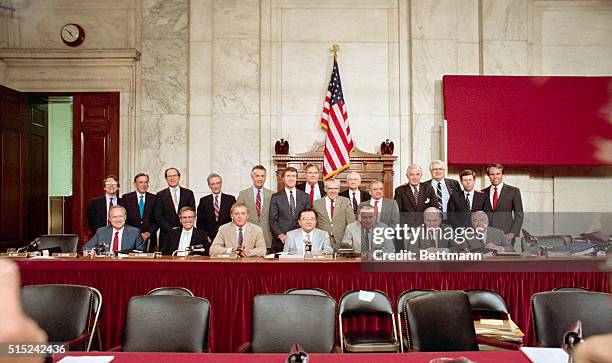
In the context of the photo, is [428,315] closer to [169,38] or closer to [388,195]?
[388,195]

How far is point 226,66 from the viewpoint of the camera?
8.87 metres

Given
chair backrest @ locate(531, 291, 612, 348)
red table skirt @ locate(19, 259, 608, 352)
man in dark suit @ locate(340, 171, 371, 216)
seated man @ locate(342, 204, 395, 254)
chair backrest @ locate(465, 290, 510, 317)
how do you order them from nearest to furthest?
1. chair backrest @ locate(531, 291, 612, 348)
2. chair backrest @ locate(465, 290, 510, 317)
3. red table skirt @ locate(19, 259, 608, 352)
4. seated man @ locate(342, 204, 395, 254)
5. man in dark suit @ locate(340, 171, 371, 216)

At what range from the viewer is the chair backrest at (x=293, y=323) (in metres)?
3.06

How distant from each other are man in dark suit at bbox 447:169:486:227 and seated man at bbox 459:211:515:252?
0.32 ft

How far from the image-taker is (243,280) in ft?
16.2

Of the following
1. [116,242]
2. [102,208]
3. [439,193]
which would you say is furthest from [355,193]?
[102,208]

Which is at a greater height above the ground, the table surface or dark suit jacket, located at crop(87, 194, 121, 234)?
dark suit jacket, located at crop(87, 194, 121, 234)

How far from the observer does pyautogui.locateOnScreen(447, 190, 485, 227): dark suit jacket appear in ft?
21.9

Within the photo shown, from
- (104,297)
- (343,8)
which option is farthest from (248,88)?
(104,297)

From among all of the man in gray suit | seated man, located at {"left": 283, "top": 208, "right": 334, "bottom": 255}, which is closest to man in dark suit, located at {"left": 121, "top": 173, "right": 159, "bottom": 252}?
the man in gray suit

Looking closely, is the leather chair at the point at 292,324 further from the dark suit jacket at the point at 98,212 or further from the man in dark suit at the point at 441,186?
the dark suit jacket at the point at 98,212

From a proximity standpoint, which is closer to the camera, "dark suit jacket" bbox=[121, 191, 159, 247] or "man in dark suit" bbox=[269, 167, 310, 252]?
"man in dark suit" bbox=[269, 167, 310, 252]

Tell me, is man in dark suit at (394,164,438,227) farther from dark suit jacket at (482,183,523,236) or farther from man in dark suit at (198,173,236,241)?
man in dark suit at (198,173,236,241)

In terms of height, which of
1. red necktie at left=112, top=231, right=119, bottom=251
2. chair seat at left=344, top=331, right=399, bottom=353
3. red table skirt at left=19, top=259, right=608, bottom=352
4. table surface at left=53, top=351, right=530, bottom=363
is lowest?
chair seat at left=344, top=331, right=399, bottom=353
